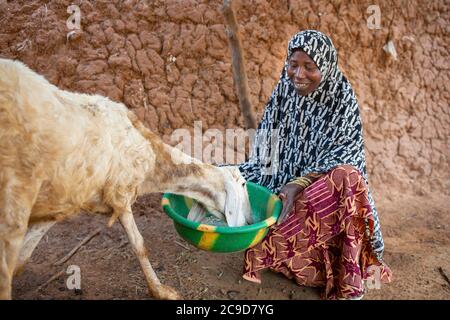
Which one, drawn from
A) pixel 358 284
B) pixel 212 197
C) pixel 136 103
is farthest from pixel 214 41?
pixel 358 284

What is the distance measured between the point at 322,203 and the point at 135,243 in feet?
4.08

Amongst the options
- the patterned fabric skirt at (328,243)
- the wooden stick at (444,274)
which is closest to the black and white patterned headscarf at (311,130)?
the patterned fabric skirt at (328,243)

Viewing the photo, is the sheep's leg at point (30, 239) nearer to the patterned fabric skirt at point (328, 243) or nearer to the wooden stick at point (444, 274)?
the patterned fabric skirt at point (328, 243)

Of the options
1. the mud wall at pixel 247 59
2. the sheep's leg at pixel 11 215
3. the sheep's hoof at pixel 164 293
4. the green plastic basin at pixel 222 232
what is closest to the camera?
the sheep's leg at pixel 11 215

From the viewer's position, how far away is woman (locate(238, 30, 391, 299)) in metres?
2.81

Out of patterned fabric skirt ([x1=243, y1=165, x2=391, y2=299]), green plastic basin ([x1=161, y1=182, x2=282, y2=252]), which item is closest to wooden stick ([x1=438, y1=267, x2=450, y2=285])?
patterned fabric skirt ([x1=243, y1=165, x2=391, y2=299])

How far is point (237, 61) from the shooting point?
3.80 m

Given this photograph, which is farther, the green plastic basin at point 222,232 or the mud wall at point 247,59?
the mud wall at point 247,59

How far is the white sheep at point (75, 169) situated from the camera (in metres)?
2.12

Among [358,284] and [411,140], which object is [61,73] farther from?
[411,140]

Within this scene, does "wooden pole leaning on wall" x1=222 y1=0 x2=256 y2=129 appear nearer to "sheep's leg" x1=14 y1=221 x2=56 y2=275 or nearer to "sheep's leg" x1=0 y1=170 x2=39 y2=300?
"sheep's leg" x1=14 y1=221 x2=56 y2=275

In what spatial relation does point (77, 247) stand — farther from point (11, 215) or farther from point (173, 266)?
point (11, 215)

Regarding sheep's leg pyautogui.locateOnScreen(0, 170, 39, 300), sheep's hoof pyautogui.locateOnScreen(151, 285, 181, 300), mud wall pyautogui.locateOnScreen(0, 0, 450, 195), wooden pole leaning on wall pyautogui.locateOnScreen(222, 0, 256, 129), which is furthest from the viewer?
mud wall pyautogui.locateOnScreen(0, 0, 450, 195)

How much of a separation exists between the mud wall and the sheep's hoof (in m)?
1.75
